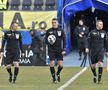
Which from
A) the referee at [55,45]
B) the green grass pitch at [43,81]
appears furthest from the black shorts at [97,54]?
the referee at [55,45]

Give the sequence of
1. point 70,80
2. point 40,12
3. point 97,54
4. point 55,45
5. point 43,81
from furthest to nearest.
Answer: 1. point 40,12
2. point 70,80
3. point 43,81
4. point 55,45
5. point 97,54

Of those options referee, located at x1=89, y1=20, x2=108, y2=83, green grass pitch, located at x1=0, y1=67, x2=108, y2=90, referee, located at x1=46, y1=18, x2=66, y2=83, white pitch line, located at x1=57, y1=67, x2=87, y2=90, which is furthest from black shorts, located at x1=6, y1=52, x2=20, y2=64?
referee, located at x1=89, y1=20, x2=108, y2=83

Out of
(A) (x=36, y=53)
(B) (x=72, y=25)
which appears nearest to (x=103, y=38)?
(A) (x=36, y=53)

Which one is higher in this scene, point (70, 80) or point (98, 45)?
point (98, 45)

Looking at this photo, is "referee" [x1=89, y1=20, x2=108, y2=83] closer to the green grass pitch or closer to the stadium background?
the green grass pitch

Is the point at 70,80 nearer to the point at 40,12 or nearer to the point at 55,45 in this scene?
the point at 55,45

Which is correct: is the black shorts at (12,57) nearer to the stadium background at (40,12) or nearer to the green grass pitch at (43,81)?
the green grass pitch at (43,81)

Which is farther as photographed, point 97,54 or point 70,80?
point 70,80

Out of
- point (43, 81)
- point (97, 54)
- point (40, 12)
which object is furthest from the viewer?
point (40, 12)

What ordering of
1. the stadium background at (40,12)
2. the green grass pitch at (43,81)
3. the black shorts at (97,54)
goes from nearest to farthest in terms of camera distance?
the green grass pitch at (43,81)
the black shorts at (97,54)
the stadium background at (40,12)

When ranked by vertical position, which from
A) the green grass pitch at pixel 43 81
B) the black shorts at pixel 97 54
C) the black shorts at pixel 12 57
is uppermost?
the black shorts at pixel 97 54

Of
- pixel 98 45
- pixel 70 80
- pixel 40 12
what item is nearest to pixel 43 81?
pixel 70 80

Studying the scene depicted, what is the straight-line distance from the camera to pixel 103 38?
16703mm

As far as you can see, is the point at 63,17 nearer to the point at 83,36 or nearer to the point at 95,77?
the point at 83,36
